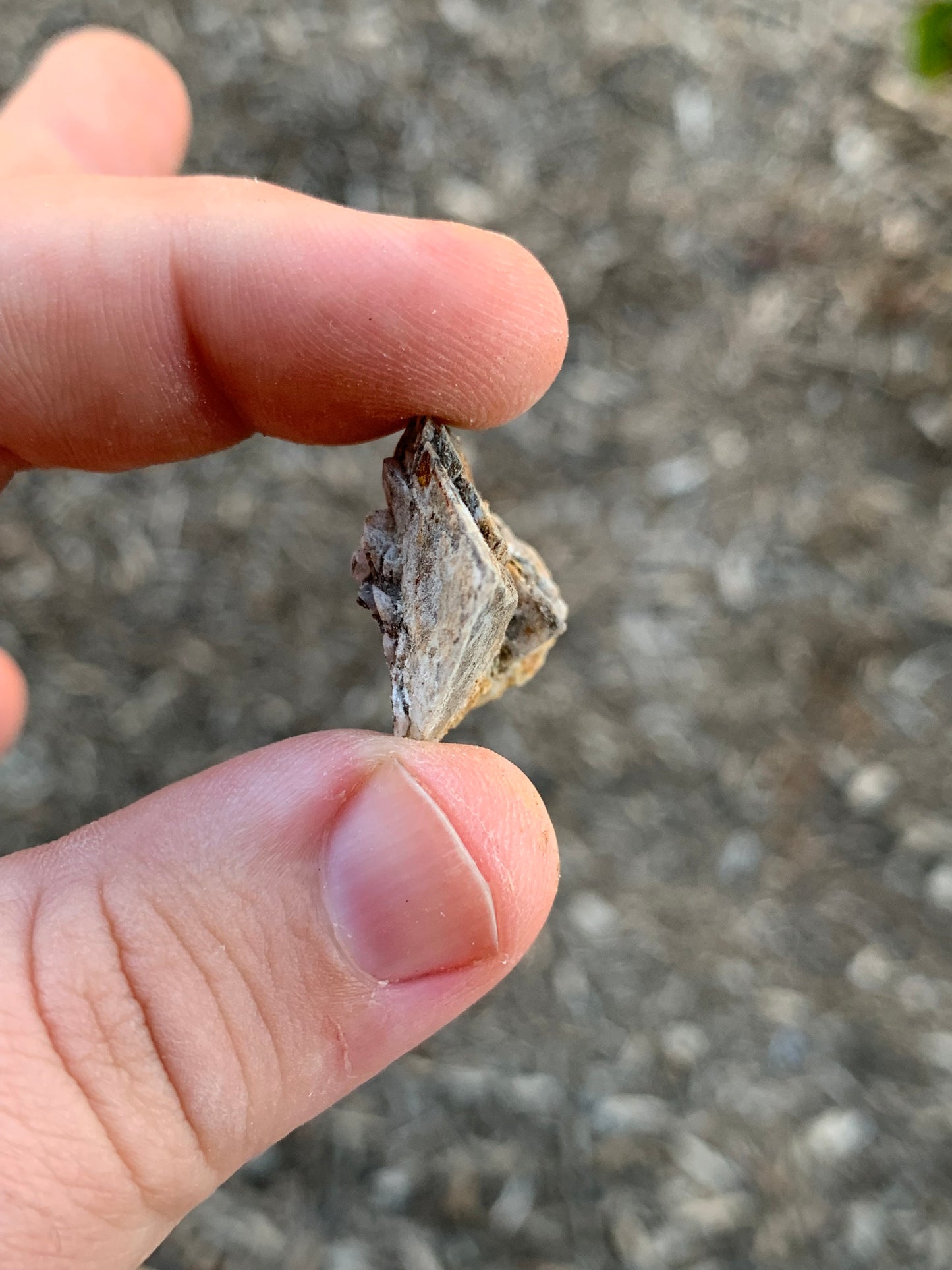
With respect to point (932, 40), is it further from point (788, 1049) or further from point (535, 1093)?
point (535, 1093)

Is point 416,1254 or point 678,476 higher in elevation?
point 678,476

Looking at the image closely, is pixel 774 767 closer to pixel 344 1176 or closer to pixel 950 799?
pixel 950 799

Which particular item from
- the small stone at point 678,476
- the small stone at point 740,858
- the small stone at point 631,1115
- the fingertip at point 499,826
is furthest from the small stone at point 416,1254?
the small stone at point 678,476

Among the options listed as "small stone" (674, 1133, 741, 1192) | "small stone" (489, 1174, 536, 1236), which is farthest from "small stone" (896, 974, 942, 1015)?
"small stone" (489, 1174, 536, 1236)

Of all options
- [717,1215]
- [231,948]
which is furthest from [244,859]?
[717,1215]

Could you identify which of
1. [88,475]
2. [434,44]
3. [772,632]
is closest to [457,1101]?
[772,632]

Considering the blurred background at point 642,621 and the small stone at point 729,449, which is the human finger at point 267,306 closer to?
the blurred background at point 642,621

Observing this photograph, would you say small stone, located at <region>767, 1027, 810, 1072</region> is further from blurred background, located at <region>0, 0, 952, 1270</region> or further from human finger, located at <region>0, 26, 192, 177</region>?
human finger, located at <region>0, 26, 192, 177</region>
